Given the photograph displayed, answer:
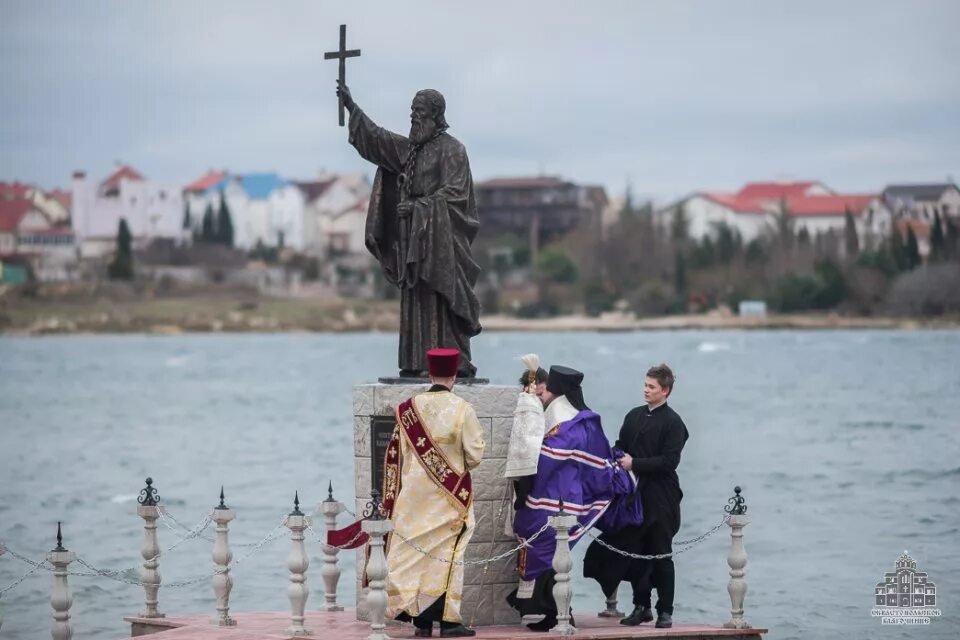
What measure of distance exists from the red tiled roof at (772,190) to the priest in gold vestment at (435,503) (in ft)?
460

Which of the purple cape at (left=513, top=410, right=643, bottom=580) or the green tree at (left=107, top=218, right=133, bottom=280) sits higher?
the green tree at (left=107, top=218, right=133, bottom=280)

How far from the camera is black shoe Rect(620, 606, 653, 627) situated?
13.5 meters

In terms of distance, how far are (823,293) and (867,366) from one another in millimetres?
26669

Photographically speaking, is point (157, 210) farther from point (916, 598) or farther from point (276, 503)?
point (916, 598)

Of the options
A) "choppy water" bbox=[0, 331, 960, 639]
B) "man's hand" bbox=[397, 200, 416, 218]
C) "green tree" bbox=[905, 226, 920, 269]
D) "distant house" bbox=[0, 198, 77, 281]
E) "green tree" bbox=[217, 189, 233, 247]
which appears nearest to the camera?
"man's hand" bbox=[397, 200, 416, 218]

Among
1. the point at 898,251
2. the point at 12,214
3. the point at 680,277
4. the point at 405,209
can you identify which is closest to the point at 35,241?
the point at 12,214

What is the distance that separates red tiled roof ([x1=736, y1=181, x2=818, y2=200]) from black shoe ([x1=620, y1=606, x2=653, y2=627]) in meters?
139

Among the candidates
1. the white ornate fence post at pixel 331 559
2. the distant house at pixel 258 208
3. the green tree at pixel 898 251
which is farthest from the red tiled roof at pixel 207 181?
the white ornate fence post at pixel 331 559

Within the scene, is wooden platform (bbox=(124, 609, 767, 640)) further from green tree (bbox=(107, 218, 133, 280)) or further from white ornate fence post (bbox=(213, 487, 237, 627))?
green tree (bbox=(107, 218, 133, 280))

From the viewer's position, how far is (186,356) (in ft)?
406

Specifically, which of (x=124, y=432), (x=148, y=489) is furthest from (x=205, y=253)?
(x=148, y=489)

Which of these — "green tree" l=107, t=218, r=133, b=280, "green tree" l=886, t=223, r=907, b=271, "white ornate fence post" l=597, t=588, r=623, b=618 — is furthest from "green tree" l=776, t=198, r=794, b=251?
"white ornate fence post" l=597, t=588, r=623, b=618

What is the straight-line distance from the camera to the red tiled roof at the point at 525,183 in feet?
481

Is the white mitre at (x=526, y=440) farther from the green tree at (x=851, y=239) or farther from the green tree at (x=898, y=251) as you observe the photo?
the green tree at (x=851, y=239)
